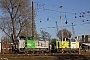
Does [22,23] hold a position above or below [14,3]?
below

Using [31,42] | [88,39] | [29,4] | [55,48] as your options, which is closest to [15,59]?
[31,42]

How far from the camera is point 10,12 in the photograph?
50906mm

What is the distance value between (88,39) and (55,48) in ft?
234

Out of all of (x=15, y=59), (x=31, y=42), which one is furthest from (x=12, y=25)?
(x=15, y=59)

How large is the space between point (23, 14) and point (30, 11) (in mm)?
1827

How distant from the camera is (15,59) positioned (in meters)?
26.6

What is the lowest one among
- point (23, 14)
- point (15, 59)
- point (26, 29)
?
point (15, 59)

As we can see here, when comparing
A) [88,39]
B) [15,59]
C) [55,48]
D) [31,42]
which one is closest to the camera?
[15,59]

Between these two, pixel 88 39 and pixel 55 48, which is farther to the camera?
pixel 88 39

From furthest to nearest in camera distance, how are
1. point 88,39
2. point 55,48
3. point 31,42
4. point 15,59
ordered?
point 88,39 → point 55,48 → point 31,42 → point 15,59

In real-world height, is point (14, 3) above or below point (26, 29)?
above

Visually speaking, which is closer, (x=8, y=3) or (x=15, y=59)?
(x=15, y=59)

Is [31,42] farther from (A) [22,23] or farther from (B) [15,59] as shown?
(B) [15,59]

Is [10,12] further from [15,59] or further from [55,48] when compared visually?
[15,59]
